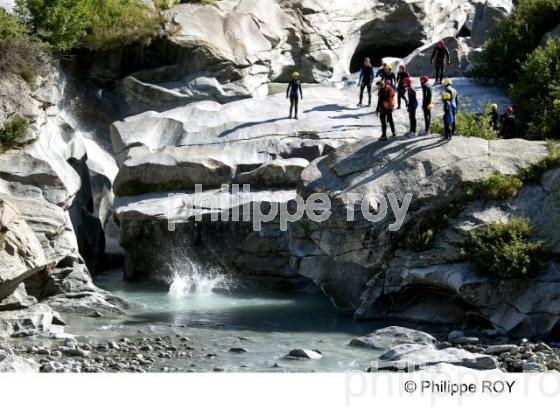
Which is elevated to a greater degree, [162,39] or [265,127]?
[162,39]

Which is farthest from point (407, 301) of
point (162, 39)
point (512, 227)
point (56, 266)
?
point (162, 39)

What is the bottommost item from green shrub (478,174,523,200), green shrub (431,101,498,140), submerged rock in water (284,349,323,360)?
submerged rock in water (284,349,323,360)

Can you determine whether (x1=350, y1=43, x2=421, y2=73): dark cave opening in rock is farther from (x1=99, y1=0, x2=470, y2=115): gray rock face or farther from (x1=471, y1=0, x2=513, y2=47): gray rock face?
(x1=471, y1=0, x2=513, y2=47): gray rock face

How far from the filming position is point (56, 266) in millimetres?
29672

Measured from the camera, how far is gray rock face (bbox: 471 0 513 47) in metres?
48.1

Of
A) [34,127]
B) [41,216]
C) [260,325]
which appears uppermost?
[34,127]

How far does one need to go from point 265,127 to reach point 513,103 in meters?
9.67

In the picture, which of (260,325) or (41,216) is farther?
(41,216)

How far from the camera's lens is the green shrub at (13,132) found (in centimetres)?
3142

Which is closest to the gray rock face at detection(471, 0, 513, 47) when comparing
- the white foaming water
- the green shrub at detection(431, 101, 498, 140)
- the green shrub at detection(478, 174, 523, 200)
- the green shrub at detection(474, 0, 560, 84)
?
the green shrub at detection(474, 0, 560, 84)

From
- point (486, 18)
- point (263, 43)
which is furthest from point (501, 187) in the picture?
point (486, 18)

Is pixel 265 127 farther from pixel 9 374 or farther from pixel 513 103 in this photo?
pixel 9 374

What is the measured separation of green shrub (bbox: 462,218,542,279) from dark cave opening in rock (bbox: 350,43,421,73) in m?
26.8

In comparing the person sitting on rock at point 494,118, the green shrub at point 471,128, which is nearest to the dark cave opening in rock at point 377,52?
the person sitting on rock at point 494,118
